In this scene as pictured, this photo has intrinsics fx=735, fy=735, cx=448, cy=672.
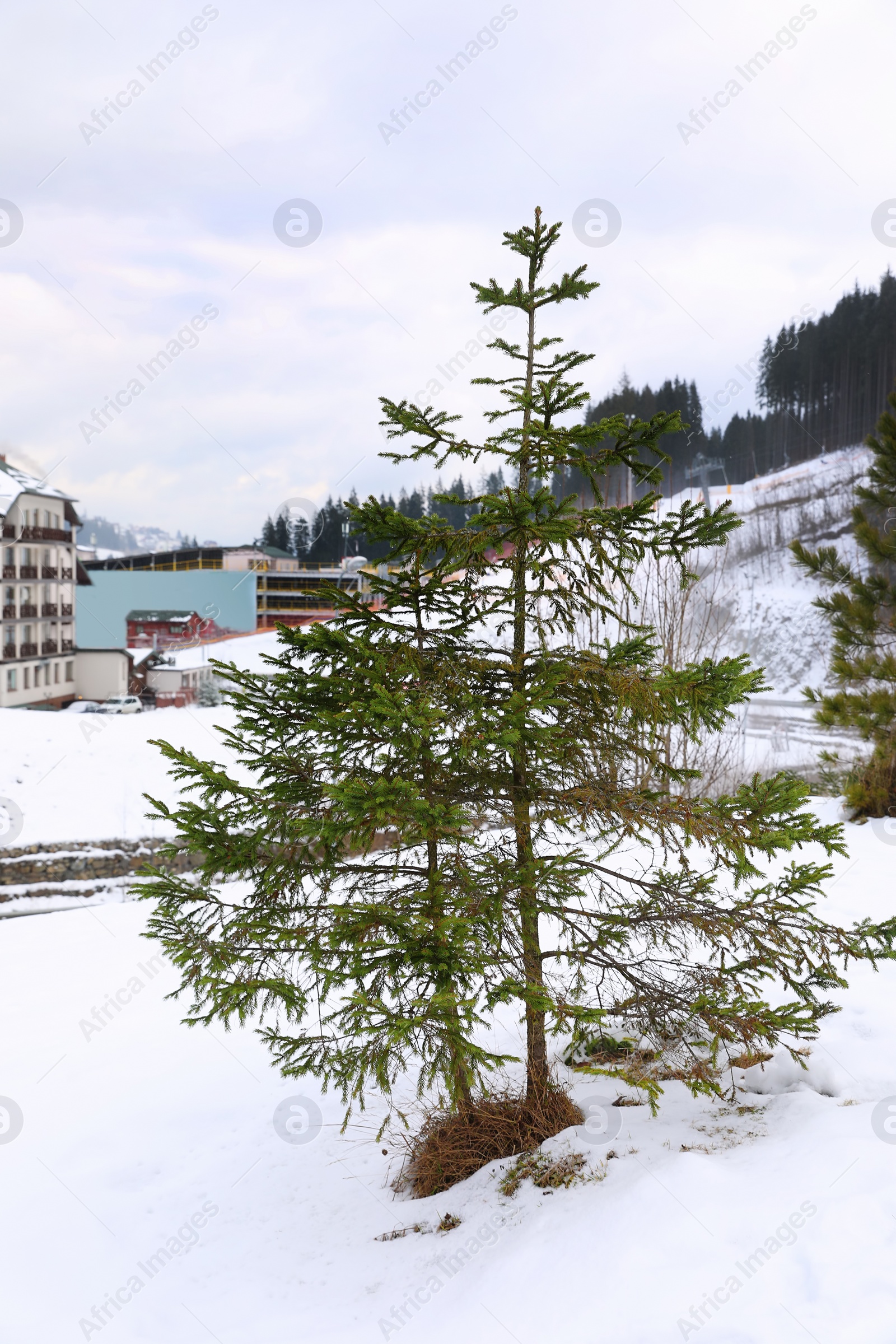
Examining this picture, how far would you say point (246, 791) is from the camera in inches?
186

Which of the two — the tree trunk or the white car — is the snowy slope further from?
the tree trunk

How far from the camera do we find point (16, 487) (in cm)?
2900

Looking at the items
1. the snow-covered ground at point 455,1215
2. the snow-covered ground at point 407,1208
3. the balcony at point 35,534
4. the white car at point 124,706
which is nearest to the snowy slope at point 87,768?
the white car at point 124,706

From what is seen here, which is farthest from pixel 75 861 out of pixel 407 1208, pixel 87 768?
pixel 407 1208

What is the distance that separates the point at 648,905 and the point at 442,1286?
2571 millimetres

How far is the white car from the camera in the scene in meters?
29.4

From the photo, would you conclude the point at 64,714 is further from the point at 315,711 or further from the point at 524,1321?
the point at 524,1321

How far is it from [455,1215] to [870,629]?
33.6 ft

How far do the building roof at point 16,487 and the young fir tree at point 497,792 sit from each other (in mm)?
27737

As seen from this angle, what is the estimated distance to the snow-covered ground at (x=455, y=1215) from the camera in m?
3.47

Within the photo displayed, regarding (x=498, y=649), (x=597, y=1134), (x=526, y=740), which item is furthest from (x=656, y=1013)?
(x=498, y=649)

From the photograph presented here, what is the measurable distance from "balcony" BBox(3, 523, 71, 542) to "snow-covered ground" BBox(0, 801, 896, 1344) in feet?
81.9

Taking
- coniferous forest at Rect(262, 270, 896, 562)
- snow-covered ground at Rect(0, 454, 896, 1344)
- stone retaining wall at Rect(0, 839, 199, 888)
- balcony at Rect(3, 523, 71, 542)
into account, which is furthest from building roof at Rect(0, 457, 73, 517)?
snow-covered ground at Rect(0, 454, 896, 1344)

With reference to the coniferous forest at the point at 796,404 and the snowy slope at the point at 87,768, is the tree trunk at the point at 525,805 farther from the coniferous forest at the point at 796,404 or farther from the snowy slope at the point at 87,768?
the coniferous forest at the point at 796,404
